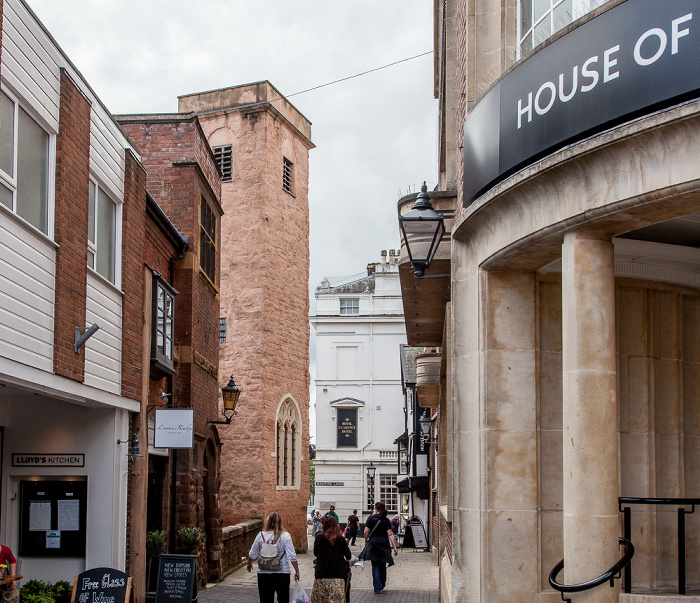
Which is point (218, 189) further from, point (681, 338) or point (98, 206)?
point (681, 338)

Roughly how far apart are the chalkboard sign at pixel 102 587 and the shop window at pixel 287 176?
24.8 m

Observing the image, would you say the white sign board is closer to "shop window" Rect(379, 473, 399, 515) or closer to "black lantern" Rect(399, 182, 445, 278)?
"black lantern" Rect(399, 182, 445, 278)

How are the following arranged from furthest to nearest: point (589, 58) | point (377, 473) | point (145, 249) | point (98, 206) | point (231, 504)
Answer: point (377, 473) < point (231, 504) < point (145, 249) < point (98, 206) < point (589, 58)

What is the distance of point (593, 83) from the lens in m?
5.72

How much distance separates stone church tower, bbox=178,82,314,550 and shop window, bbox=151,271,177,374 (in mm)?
14925

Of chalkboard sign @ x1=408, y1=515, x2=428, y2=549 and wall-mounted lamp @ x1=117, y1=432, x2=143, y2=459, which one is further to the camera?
chalkboard sign @ x1=408, y1=515, x2=428, y2=549

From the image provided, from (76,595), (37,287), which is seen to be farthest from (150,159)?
(76,595)

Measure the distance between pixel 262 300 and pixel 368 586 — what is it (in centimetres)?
1435

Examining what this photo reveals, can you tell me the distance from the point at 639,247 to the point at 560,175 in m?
1.27

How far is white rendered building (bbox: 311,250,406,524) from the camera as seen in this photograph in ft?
162

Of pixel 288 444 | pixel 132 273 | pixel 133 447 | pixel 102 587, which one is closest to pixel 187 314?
pixel 132 273

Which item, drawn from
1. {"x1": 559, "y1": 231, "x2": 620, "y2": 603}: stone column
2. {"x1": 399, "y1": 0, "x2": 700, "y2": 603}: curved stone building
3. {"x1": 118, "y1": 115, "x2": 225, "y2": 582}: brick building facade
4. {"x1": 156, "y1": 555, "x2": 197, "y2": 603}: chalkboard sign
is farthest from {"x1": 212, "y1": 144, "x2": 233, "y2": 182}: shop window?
{"x1": 559, "y1": 231, "x2": 620, "y2": 603}: stone column

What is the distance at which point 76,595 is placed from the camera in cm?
952

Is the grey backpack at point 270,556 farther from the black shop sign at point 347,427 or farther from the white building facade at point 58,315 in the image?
the black shop sign at point 347,427
